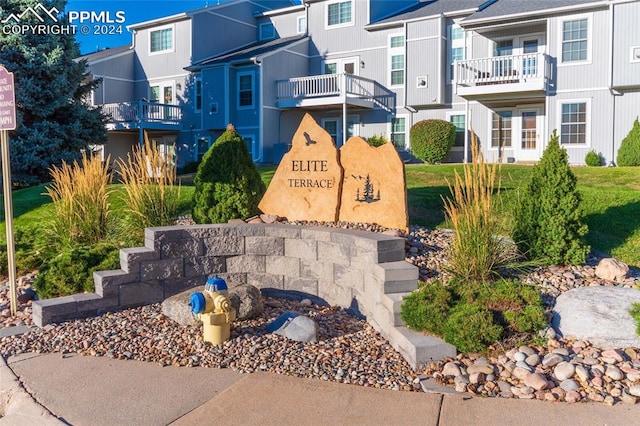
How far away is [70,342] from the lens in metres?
5.24

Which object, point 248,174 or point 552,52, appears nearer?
point 248,174

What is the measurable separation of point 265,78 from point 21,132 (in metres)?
9.44

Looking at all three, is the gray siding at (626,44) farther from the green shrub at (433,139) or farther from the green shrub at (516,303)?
the green shrub at (516,303)

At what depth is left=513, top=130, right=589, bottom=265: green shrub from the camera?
5969 mm

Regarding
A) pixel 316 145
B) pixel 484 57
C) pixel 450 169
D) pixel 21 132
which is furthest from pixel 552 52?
pixel 21 132

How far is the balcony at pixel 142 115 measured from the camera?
2550 centimetres

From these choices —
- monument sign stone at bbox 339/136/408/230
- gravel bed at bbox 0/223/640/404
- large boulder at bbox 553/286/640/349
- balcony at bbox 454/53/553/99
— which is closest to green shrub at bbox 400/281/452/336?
gravel bed at bbox 0/223/640/404

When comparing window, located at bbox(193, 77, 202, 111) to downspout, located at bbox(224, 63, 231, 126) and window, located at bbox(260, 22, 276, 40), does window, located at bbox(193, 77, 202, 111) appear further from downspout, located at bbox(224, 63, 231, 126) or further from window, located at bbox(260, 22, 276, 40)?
window, located at bbox(260, 22, 276, 40)

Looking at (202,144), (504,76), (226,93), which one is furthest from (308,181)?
(202,144)

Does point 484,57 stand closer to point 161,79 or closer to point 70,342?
point 161,79

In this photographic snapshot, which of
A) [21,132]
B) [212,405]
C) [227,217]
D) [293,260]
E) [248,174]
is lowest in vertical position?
[212,405]

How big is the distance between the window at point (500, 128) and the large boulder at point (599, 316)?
16.8 m

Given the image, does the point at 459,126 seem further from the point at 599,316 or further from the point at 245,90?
the point at 599,316

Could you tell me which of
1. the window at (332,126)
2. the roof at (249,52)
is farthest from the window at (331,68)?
the window at (332,126)
